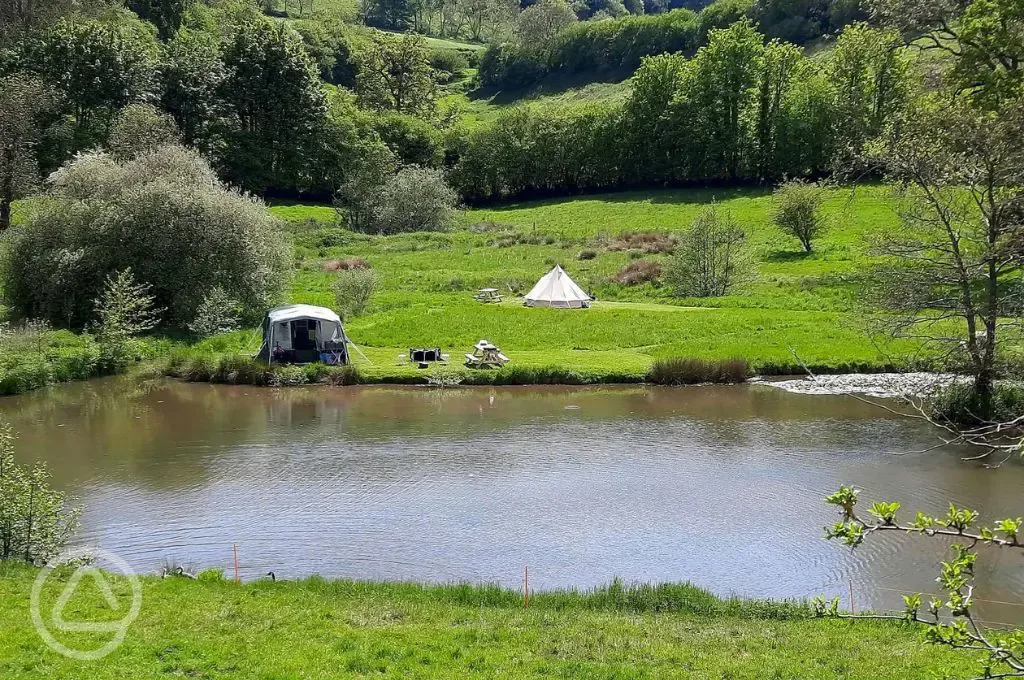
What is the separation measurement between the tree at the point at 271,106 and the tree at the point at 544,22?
62.2 m

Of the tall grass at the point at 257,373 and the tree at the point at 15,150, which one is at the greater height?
the tree at the point at 15,150

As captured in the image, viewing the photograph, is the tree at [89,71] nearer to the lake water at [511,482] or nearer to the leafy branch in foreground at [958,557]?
the lake water at [511,482]

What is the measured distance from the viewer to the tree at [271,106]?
85.0 meters

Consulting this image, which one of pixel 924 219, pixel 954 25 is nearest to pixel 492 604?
pixel 924 219

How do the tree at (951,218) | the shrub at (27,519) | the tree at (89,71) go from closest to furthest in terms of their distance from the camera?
the shrub at (27,519)
the tree at (951,218)
the tree at (89,71)

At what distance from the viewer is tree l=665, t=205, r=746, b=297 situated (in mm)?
48625

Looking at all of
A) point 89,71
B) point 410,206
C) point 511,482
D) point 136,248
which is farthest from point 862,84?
point 89,71

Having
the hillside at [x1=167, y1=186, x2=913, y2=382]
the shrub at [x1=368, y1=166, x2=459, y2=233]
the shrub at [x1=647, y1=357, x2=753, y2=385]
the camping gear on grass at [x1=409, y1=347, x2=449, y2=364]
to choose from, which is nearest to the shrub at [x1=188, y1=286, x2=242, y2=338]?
the hillside at [x1=167, y1=186, x2=913, y2=382]

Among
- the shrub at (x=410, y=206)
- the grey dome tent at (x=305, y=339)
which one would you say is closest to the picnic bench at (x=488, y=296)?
the grey dome tent at (x=305, y=339)

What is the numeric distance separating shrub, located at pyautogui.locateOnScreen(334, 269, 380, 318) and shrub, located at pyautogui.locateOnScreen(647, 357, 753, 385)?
15.8 meters

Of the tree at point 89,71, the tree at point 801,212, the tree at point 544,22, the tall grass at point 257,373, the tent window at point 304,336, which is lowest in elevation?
the tall grass at point 257,373

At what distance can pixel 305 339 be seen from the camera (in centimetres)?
3681

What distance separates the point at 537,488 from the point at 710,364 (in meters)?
14.4

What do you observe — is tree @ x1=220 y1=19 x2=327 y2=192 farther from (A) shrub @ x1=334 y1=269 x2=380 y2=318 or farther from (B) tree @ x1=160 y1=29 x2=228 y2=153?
(A) shrub @ x1=334 y1=269 x2=380 y2=318
